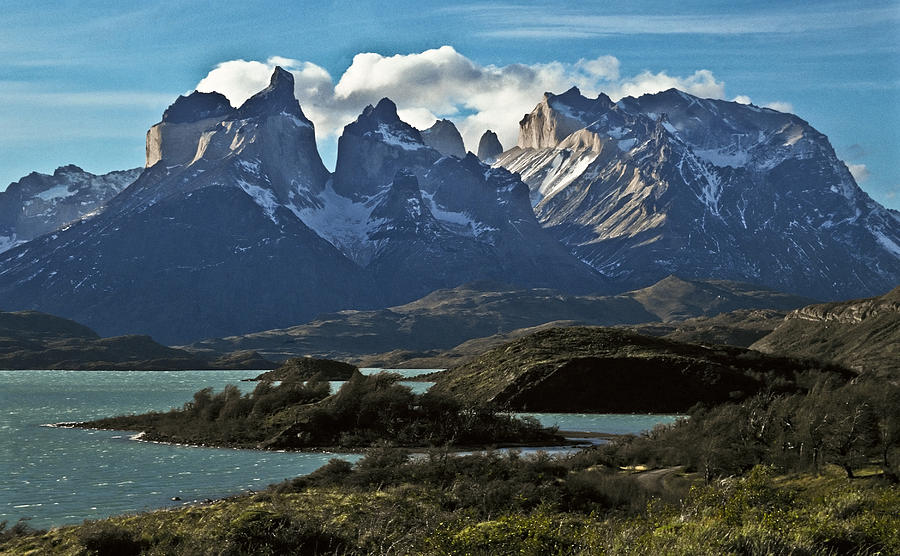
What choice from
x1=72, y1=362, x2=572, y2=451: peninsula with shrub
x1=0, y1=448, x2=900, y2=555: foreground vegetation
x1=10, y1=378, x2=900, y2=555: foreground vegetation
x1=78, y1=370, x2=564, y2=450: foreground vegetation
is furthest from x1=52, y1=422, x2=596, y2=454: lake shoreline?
x1=0, y1=448, x2=900, y2=555: foreground vegetation

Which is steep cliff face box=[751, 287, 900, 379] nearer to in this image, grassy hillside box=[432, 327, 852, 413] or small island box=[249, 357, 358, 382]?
grassy hillside box=[432, 327, 852, 413]

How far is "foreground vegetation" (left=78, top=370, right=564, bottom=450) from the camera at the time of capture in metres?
69.0

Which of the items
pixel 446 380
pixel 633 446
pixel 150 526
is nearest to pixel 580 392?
pixel 446 380

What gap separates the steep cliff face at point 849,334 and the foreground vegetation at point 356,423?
55.2 metres

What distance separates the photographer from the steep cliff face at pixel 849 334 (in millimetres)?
123356

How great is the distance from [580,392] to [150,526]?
7511 cm

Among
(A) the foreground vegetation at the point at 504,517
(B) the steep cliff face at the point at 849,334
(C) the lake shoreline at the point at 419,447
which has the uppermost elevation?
(B) the steep cliff face at the point at 849,334

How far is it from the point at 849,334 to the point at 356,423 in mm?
96898

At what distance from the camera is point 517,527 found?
80.5 ft

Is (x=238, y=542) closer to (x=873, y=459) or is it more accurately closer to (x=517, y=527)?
(x=517, y=527)

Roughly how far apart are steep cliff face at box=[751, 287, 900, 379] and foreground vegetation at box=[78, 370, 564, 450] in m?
55.2

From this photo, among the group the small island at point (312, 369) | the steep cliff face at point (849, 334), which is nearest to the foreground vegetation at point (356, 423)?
the steep cliff face at point (849, 334)

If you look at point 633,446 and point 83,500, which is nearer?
point 83,500

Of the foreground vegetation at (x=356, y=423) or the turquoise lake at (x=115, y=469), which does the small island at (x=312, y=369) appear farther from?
the foreground vegetation at (x=356, y=423)
